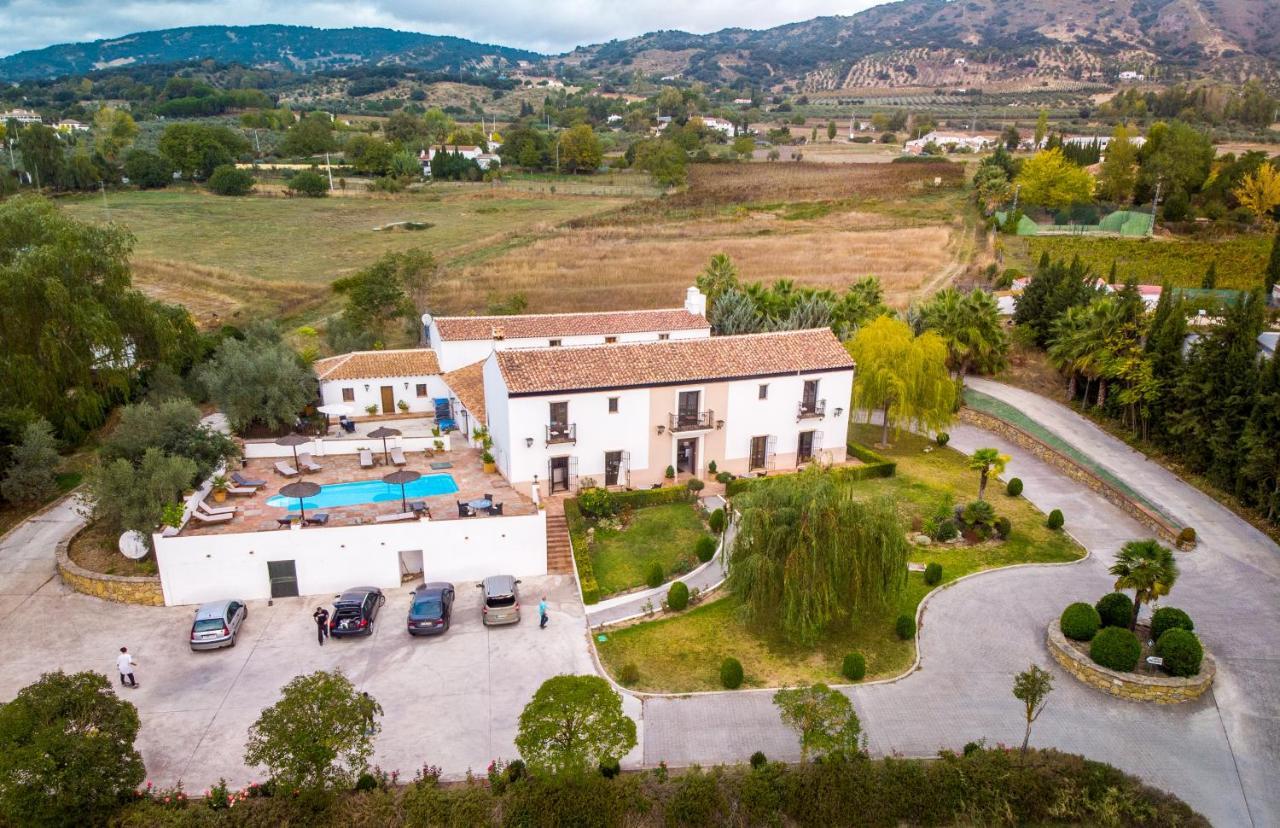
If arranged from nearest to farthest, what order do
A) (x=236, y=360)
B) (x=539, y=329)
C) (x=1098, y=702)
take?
(x=1098, y=702) < (x=236, y=360) < (x=539, y=329)

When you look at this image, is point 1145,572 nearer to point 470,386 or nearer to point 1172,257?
point 470,386

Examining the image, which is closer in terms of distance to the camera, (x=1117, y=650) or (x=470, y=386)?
(x=1117, y=650)

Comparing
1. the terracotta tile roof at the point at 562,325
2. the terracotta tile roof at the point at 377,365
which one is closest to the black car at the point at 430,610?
the terracotta tile roof at the point at 562,325

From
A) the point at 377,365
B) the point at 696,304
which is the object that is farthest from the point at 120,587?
the point at 696,304

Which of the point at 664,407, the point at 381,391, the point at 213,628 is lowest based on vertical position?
the point at 213,628

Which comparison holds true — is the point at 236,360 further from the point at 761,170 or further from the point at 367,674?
the point at 761,170

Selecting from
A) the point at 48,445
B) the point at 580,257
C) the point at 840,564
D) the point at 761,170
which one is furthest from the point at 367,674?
the point at 761,170

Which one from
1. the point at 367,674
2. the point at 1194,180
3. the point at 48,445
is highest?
the point at 1194,180
